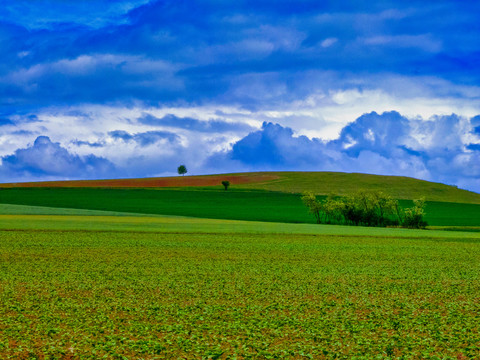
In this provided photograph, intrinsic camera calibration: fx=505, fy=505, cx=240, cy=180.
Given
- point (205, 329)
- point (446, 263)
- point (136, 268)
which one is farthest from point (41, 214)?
point (205, 329)

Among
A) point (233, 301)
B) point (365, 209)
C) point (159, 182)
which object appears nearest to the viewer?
point (233, 301)

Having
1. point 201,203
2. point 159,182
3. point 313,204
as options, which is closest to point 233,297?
point 313,204

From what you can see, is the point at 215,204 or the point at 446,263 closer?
the point at 446,263

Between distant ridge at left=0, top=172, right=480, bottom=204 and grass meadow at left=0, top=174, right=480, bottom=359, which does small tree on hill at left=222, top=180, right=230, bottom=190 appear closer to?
distant ridge at left=0, top=172, right=480, bottom=204

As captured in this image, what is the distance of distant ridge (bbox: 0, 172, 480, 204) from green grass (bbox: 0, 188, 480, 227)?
6.19m

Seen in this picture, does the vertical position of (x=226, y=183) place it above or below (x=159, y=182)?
above

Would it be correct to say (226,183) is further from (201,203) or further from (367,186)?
(367,186)

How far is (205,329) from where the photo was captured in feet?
40.4

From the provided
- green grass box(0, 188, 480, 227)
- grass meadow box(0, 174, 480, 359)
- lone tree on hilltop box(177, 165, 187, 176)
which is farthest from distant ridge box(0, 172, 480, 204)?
grass meadow box(0, 174, 480, 359)

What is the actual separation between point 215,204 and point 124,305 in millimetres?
66550

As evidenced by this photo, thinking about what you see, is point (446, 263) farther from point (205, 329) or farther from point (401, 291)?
point (205, 329)

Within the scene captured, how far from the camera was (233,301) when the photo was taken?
15.4 meters

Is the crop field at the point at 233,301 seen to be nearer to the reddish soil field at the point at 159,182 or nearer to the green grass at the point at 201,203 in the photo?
the green grass at the point at 201,203

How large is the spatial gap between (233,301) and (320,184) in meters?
92.2
